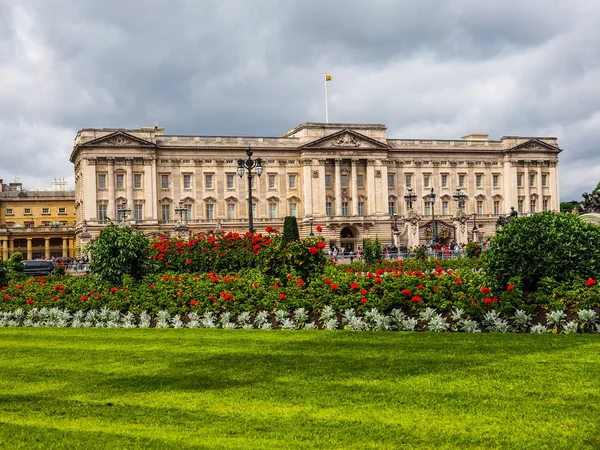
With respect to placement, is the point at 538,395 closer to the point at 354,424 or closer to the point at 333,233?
the point at 354,424

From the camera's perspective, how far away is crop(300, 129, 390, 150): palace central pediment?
249 ft

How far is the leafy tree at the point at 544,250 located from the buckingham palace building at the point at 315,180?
54751mm

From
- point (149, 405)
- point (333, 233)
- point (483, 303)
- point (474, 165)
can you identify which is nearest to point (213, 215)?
point (333, 233)

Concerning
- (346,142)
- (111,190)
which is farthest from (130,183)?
(346,142)

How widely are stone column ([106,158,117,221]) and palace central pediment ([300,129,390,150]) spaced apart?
64.4ft

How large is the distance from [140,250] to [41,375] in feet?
30.7

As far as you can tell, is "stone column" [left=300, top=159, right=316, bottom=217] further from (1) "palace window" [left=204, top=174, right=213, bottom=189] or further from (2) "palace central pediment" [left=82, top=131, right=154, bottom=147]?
(2) "palace central pediment" [left=82, top=131, right=154, bottom=147]

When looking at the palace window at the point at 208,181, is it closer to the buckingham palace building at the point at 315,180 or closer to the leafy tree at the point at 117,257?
the buckingham palace building at the point at 315,180

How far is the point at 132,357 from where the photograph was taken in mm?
10555

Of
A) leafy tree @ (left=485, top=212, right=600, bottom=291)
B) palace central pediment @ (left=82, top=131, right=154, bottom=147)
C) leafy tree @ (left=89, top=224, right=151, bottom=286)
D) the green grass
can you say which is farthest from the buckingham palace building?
the green grass

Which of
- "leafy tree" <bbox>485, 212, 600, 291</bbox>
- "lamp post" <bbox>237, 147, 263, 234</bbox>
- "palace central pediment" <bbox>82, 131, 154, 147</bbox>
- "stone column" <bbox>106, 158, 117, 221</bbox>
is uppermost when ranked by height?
"palace central pediment" <bbox>82, 131, 154, 147</bbox>

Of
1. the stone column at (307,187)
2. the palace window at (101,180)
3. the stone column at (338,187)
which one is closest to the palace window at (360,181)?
the stone column at (338,187)

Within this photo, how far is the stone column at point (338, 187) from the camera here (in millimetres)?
76562

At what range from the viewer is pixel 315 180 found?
76.2 meters
